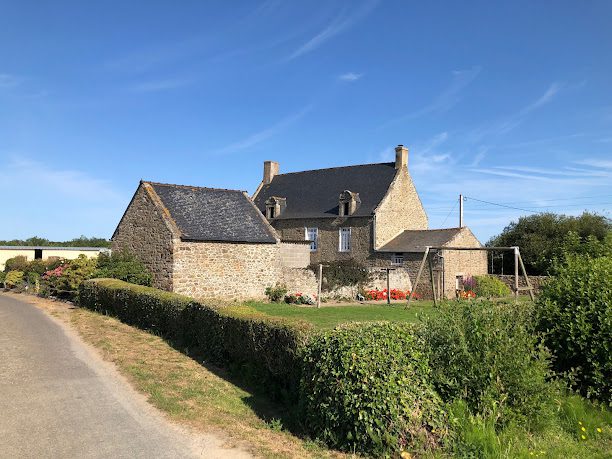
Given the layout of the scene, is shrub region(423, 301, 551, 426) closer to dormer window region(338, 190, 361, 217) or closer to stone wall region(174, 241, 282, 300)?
stone wall region(174, 241, 282, 300)

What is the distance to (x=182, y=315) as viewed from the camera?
11.4 m

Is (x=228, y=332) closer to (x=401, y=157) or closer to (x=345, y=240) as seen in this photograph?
(x=345, y=240)

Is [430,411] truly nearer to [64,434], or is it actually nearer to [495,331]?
[495,331]

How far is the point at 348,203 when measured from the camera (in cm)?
3291

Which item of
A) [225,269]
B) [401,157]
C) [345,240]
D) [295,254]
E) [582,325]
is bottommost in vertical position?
[582,325]

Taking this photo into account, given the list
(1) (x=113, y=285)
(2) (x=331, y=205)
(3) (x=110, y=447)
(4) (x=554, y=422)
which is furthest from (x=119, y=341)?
(2) (x=331, y=205)

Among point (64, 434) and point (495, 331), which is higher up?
point (495, 331)

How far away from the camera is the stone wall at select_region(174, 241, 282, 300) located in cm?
1916

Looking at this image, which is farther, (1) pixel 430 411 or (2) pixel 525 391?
(2) pixel 525 391

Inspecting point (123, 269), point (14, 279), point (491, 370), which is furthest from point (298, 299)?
point (14, 279)

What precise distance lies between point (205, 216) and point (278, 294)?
492 cm

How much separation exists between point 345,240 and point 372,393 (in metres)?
27.4

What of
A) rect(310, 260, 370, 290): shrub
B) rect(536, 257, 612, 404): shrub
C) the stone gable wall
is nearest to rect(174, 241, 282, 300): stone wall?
rect(310, 260, 370, 290): shrub

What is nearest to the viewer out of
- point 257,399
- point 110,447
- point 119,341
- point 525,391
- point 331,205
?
point 110,447
